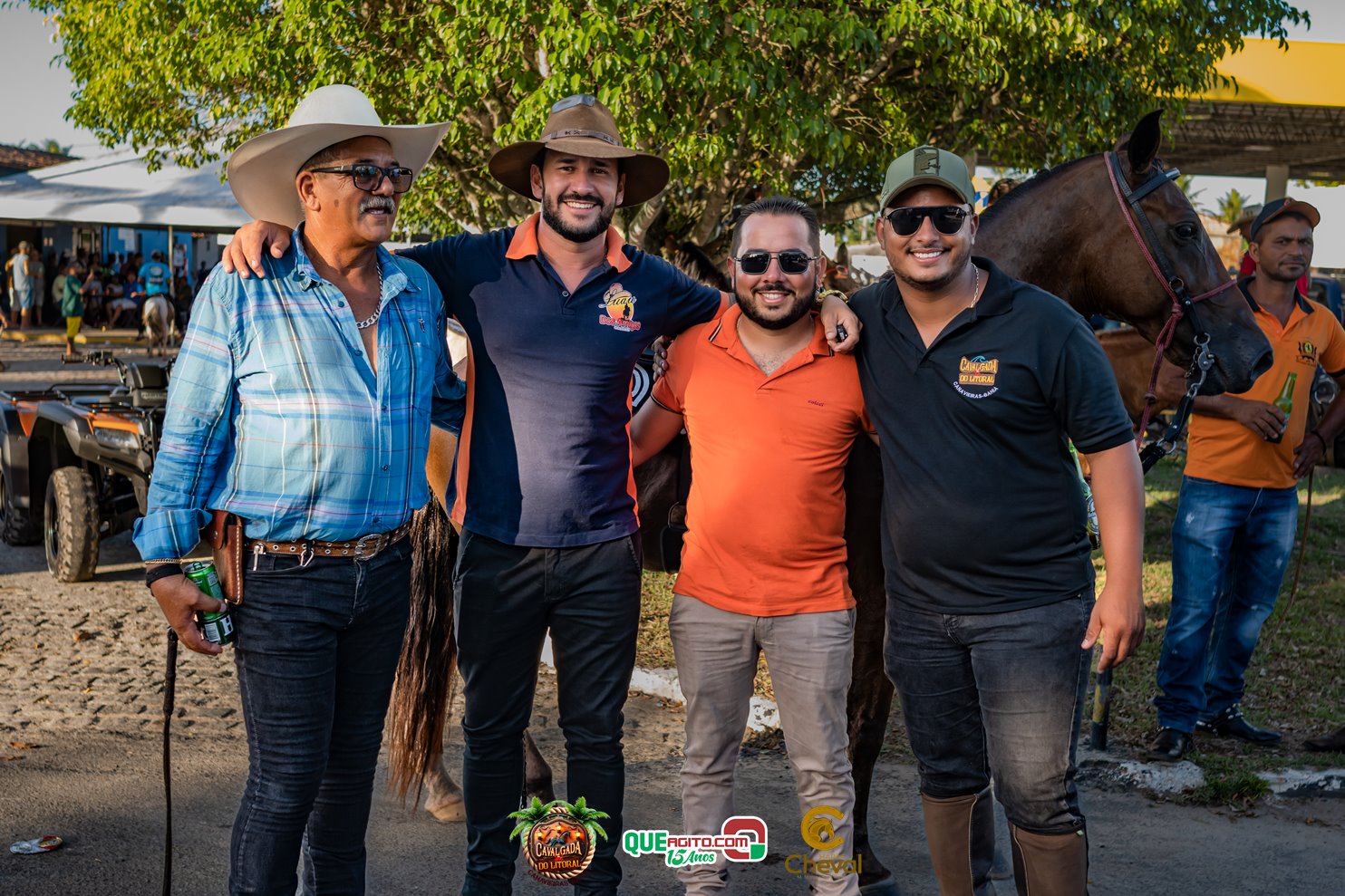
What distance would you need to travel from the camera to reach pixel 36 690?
17.5 ft

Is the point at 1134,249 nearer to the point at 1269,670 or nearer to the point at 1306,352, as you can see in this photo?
the point at 1306,352

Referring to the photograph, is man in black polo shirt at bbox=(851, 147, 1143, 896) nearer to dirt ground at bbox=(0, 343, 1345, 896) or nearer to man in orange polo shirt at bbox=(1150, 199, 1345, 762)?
dirt ground at bbox=(0, 343, 1345, 896)

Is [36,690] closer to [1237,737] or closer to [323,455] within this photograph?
[323,455]

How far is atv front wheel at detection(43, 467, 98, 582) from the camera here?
7293 mm

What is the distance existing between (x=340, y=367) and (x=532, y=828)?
1306mm

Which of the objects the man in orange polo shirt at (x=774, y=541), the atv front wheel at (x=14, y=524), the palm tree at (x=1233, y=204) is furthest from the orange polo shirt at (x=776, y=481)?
the palm tree at (x=1233, y=204)

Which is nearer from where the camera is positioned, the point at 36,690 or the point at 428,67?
the point at 36,690

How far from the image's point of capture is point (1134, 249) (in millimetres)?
3750

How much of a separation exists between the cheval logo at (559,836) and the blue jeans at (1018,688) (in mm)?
945

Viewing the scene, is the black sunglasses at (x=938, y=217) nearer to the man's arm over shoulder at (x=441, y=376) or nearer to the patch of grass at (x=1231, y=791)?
the man's arm over shoulder at (x=441, y=376)

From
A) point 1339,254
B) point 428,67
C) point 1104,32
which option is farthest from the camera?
point 1339,254

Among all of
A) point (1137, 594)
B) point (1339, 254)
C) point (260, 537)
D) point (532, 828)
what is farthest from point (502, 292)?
point (1339, 254)

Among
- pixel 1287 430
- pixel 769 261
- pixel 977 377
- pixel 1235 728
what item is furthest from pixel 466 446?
pixel 1235 728

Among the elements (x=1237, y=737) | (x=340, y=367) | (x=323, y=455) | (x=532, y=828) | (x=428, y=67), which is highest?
(x=428, y=67)
